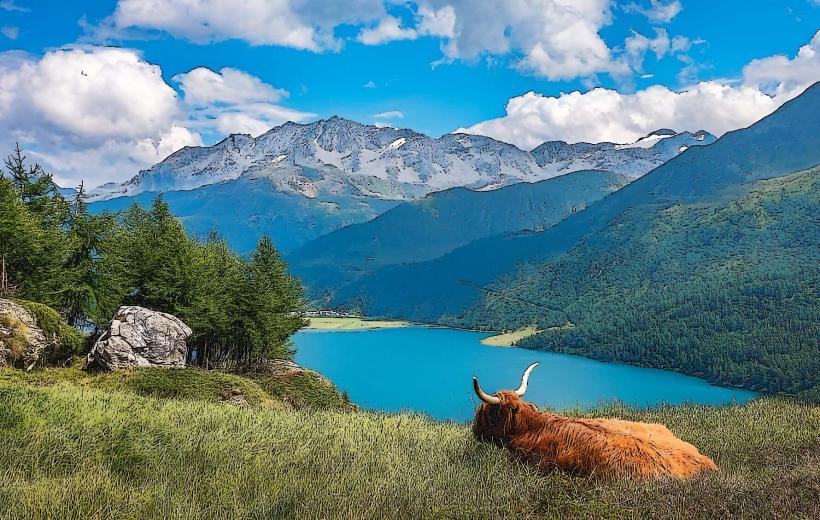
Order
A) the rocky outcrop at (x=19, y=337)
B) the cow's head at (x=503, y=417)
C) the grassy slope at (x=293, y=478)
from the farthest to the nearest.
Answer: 1. the rocky outcrop at (x=19, y=337)
2. the cow's head at (x=503, y=417)
3. the grassy slope at (x=293, y=478)

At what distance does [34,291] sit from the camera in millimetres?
27531

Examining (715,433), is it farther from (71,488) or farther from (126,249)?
(126,249)

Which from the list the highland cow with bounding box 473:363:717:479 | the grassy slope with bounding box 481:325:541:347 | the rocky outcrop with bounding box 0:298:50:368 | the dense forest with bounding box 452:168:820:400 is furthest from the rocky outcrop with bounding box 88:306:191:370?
the grassy slope with bounding box 481:325:541:347

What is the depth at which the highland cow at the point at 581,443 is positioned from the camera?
678cm

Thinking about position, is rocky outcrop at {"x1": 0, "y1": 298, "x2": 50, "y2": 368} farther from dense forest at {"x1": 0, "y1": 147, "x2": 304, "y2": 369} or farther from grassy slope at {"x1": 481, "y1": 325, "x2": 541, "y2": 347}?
grassy slope at {"x1": 481, "y1": 325, "x2": 541, "y2": 347}

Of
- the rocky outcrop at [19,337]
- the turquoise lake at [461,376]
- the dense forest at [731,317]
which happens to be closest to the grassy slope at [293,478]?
the rocky outcrop at [19,337]

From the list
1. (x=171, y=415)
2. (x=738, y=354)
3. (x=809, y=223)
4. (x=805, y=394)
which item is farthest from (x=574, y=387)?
(x=809, y=223)

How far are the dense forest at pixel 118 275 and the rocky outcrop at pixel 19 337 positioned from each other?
25.1 ft

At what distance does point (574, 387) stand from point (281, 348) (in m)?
72.9

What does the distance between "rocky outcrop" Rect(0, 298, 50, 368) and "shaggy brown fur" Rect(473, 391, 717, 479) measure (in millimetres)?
16941

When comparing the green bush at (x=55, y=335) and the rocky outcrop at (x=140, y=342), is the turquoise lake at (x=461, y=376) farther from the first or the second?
the green bush at (x=55, y=335)

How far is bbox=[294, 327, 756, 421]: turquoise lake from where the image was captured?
83938mm

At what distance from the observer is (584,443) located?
7.02 metres

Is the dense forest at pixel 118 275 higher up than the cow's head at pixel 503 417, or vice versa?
the dense forest at pixel 118 275
